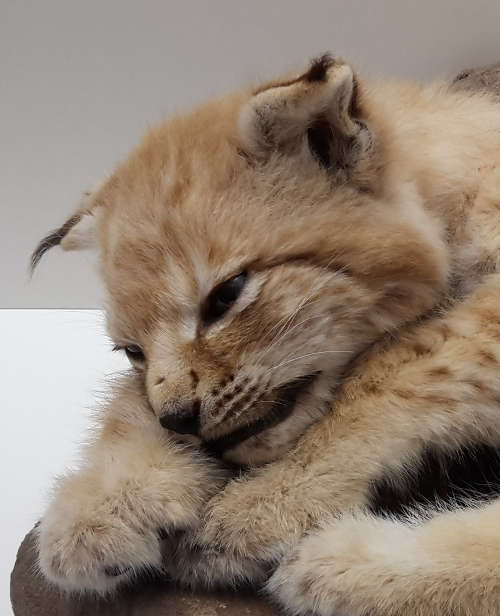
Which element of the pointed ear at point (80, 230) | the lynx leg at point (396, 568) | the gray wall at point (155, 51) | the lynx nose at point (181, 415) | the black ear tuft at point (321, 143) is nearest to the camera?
the lynx leg at point (396, 568)

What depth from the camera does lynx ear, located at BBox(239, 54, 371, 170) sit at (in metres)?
1.11

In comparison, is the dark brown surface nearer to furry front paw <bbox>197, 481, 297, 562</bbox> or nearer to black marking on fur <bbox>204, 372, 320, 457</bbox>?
furry front paw <bbox>197, 481, 297, 562</bbox>

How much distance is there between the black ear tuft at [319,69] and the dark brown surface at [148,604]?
25.9 inches

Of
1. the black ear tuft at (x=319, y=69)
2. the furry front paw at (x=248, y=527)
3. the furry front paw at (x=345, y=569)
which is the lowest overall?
the furry front paw at (x=345, y=569)

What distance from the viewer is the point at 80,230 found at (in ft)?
4.77

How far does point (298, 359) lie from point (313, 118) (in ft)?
1.06

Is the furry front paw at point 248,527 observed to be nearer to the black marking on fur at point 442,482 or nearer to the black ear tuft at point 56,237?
the black marking on fur at point 442,482

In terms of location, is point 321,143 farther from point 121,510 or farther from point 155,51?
point 155,51

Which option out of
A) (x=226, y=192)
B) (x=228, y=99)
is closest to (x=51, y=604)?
(x=226, y=192)

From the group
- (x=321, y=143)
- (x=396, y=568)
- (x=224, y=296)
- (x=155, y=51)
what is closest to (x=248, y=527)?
(x=396, y=568)

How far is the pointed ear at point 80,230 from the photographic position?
1429 millimetres

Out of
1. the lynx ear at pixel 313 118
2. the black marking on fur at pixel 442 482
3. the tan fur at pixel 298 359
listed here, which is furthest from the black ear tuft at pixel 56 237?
the black marking on fur at pixel 442 482

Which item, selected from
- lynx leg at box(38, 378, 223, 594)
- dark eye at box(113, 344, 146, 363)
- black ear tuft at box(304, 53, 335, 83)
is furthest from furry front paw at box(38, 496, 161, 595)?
black ear tuft at box(304, 53, 335, 83)

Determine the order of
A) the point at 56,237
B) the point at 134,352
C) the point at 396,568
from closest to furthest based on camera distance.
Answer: the point at 396,568
the point at 134,352
the point at 56,237
